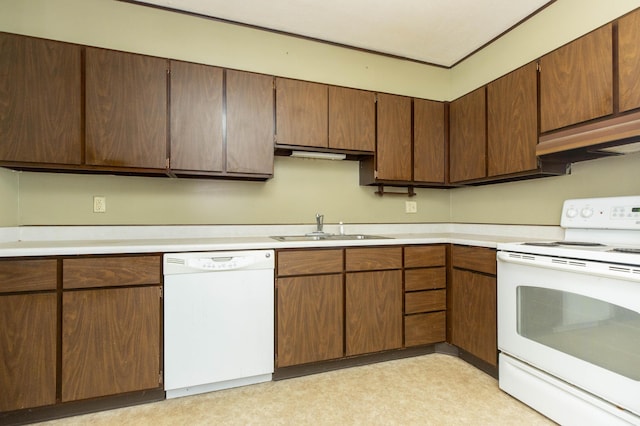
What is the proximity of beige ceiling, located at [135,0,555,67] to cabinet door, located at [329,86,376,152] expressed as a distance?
21.6 inches

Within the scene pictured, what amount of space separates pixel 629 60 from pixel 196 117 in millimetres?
2528

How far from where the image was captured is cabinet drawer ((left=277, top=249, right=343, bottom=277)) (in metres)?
2.14

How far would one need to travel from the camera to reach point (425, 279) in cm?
250

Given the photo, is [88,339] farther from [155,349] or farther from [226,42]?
[226,42]

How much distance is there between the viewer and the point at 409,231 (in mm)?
3150

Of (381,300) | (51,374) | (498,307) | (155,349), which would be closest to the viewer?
(51,374)

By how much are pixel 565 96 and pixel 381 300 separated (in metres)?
1.78

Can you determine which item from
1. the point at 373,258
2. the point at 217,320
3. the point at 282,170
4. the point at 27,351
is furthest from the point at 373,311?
the point at 27,351

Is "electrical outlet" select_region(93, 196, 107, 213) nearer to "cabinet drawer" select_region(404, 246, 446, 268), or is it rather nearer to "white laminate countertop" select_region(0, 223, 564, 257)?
"white laminate countertop" select_region(0, 223, 564, 257)

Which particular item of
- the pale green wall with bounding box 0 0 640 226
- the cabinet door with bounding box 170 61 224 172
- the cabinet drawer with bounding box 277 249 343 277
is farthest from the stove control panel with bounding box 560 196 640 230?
the cabinet door with bounding box 170 61 224 172

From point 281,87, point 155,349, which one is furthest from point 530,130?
point 155,349

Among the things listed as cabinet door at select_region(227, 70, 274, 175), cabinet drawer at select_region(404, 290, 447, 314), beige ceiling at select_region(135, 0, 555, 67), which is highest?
beige ceiling at select_region(135, 0, 555, 67)

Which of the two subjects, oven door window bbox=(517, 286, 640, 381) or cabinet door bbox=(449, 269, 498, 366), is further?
cabinet door bbox=(449, 269, 498, 366)

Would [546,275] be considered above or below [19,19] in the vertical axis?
below
